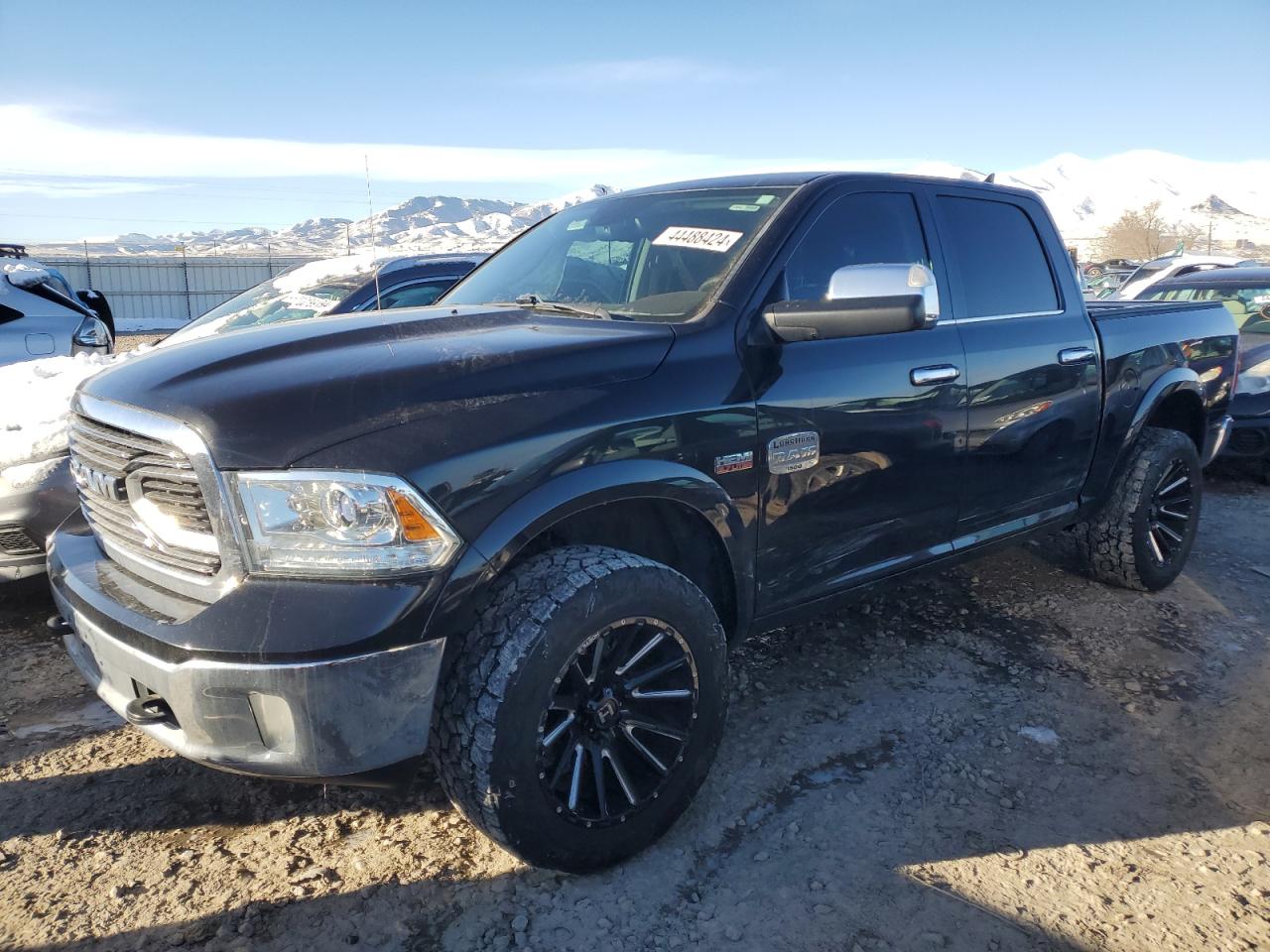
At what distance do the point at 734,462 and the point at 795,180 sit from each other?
1163 millimetres

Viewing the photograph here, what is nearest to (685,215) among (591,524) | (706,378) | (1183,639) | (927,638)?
(706,378)

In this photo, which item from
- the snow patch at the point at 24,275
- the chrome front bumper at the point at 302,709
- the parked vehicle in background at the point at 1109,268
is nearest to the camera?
the chrome front bumper at the point at 302,709

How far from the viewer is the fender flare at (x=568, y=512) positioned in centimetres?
210

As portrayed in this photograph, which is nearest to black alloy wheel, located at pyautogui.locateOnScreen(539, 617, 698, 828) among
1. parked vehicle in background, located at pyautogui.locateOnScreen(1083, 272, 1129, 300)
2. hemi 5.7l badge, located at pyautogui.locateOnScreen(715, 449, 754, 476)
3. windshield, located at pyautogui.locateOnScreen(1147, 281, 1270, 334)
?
hemi 5.7l badge, located at pyautogui.locateOnScreen(715, 449, 754, 476)

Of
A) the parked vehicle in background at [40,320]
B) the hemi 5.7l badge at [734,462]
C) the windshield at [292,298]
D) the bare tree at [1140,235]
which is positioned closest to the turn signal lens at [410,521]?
the hemi 5.7l badge at [734,462]

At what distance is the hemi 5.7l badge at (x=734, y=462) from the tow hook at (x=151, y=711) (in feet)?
4.88

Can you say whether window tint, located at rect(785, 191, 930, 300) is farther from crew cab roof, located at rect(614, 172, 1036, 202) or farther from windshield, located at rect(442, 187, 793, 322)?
windshield, located at rect(442, 187, 793, 322)

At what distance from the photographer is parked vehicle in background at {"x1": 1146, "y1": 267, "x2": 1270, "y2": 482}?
274 inches

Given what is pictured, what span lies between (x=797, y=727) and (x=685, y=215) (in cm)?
184

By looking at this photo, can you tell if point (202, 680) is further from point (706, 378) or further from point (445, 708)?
point (706, 378)

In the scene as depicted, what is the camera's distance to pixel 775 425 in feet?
8.91

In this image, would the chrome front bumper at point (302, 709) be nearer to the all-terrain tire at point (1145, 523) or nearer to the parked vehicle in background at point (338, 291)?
the parked vehicle in background at point (338, 291)

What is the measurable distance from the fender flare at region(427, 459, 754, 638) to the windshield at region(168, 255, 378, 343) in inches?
143

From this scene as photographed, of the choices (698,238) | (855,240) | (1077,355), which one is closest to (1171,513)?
(1077,355)
